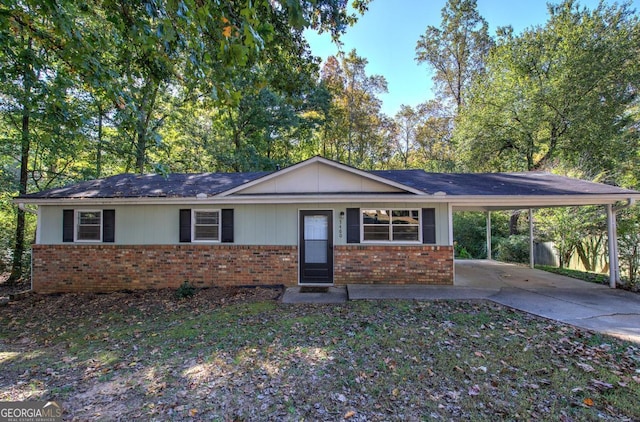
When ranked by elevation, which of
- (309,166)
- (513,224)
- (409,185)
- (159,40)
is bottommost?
(513,224)

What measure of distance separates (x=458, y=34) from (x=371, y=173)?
17866 mm

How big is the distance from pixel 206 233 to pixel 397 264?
5.40 metres

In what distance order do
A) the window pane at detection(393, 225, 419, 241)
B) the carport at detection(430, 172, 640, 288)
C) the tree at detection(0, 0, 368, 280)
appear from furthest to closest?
the window pane at detection(393, 225, 419, 241), the carport at detection(430, 172, 640, 288), the tree at detection(0, 0, 368, 280)

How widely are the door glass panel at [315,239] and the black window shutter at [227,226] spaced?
2086 millimetres

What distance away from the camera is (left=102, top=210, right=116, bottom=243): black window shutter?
821cm

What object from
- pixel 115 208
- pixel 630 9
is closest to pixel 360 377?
pixel 115 208

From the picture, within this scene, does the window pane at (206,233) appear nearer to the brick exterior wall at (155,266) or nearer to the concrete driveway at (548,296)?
the brick exterior wall at (155,266)

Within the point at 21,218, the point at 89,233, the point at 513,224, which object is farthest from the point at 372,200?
the point at 21,218

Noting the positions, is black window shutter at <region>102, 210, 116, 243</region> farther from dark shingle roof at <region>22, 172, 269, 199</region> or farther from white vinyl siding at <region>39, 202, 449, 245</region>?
dark shingle roof at <region>22, 172, 269, 199</region>

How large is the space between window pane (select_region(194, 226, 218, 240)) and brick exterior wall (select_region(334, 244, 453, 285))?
3.65 m

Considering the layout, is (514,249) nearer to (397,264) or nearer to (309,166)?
(397,264)

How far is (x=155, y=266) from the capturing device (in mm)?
8141

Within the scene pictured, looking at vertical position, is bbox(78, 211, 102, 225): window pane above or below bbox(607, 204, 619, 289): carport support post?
above

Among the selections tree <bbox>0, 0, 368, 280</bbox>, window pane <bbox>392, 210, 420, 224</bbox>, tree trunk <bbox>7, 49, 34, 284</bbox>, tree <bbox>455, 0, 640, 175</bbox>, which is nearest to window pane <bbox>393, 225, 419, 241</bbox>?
window pane <bbox>392, 210, 420, 224</bbox>
